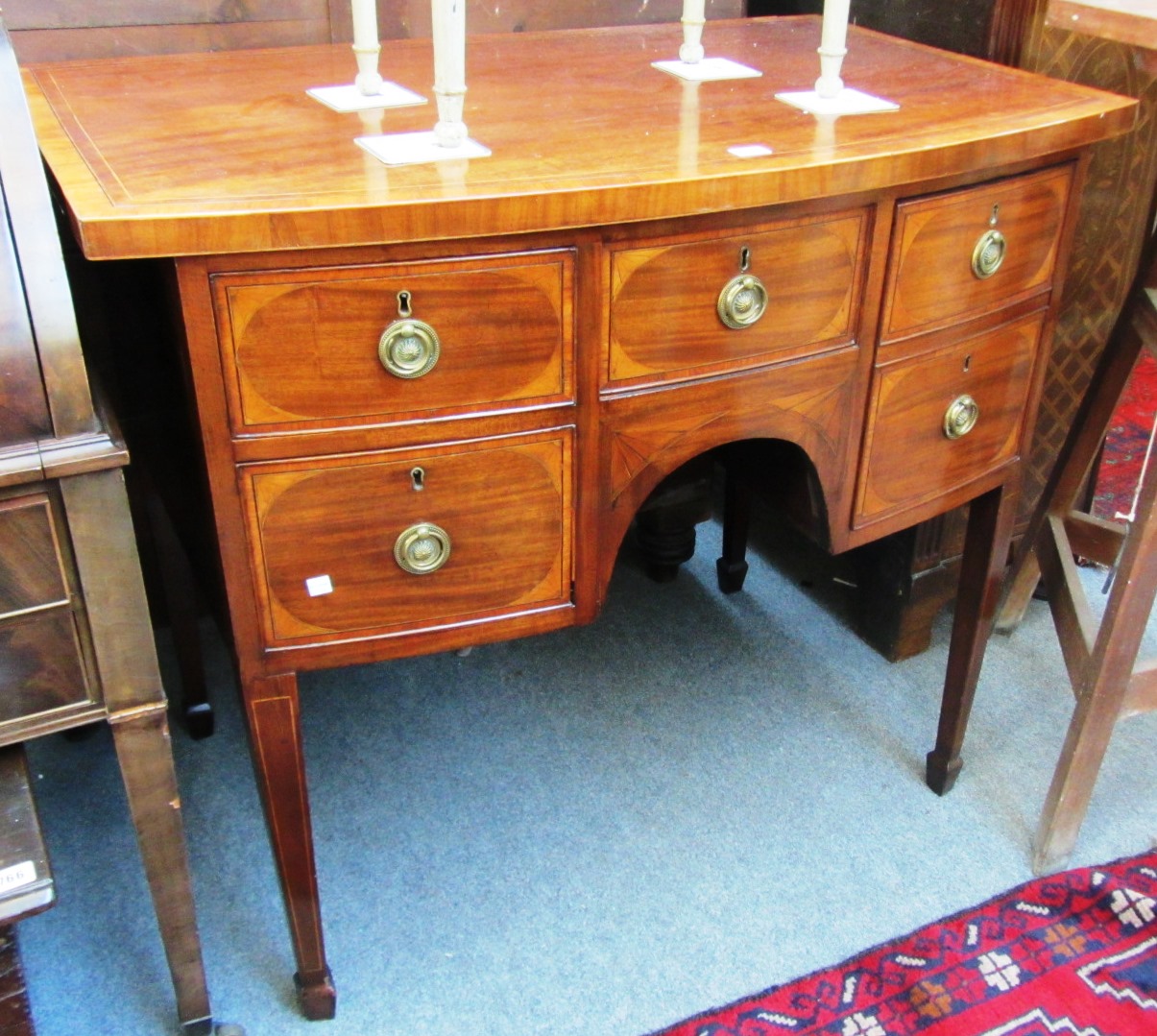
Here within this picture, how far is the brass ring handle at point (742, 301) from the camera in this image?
110 centimetres

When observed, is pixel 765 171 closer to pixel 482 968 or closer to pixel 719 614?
pixel 482 968

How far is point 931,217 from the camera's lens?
1.18 m

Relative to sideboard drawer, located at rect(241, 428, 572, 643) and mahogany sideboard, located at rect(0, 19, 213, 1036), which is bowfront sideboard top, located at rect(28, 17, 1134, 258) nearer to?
mahogany sideboard, located at rect(0, 19, 213, 1036)

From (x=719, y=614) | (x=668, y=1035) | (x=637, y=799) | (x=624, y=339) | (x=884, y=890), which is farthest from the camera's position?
(x=719, y=614)

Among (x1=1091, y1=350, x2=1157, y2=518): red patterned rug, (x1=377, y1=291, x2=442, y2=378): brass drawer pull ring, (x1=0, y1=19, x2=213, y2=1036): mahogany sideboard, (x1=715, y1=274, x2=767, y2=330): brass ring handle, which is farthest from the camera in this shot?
(x1=1091, y1=350, x2=1157, y2=518): red patterned rug

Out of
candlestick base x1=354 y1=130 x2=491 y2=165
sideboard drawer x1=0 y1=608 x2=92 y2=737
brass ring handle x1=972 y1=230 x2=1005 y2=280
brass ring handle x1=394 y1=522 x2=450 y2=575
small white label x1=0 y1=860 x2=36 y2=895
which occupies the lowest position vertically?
small white label x1=0 y1=860 x2=36 y2=895

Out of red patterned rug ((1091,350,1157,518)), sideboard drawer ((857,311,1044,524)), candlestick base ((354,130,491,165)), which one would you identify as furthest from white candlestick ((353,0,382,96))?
red patterned rug ((1091,350,1157,518))

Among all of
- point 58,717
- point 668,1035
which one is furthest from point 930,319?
point 58,717

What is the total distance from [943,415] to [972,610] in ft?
1.03

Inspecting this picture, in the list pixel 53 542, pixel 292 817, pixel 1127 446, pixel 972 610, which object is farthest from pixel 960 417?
pixel 1127 446

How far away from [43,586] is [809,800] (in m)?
1.04

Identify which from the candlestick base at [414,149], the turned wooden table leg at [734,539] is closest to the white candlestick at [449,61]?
the candlestick base at [414,149]

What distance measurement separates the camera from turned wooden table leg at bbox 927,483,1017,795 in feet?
4.84

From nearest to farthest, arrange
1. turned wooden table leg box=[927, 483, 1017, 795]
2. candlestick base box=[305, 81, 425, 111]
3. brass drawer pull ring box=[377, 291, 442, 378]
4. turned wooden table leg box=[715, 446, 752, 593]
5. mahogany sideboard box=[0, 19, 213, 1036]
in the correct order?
mahogany sideboard box=[0, 19, 213, 1036], brass drawer pull ring box=[377, 291, 442, 378], candlestick base box=[305, 81, 425, 111], turned wooden table leg box=[927, 483, 1017, 795], turned wooden table leg box=[715, 446, 752, 593]
